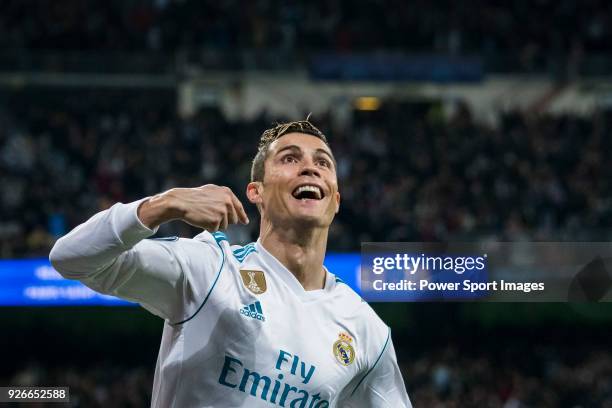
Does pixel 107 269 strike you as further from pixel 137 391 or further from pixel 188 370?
pixel 137 391

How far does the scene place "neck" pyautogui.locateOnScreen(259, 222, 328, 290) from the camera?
4438 mm

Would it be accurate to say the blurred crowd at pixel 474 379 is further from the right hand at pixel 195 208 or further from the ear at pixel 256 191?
the right hand at pixel 195 208

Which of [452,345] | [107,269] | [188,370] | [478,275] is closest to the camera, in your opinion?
[107,269]

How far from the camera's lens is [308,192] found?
14.5 feet

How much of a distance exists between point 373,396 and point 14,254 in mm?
11433

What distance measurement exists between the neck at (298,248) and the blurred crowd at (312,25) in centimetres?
2058

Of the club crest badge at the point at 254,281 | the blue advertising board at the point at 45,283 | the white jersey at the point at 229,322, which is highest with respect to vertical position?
the blue advertising board at the point at 45,283

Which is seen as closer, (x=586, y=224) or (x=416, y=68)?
(x=586, y=224)

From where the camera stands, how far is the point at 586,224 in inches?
684

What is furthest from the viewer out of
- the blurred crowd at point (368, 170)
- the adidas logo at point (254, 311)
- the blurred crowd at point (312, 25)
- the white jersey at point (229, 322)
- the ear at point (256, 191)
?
the blurred crowd at point (312, 25)

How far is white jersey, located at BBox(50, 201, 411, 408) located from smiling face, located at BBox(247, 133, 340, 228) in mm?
207

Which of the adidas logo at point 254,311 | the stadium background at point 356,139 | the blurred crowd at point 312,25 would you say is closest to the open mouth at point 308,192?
the adidas logo at point 254,311

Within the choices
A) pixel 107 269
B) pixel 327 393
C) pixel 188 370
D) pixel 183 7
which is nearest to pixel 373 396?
pixel 327 393
